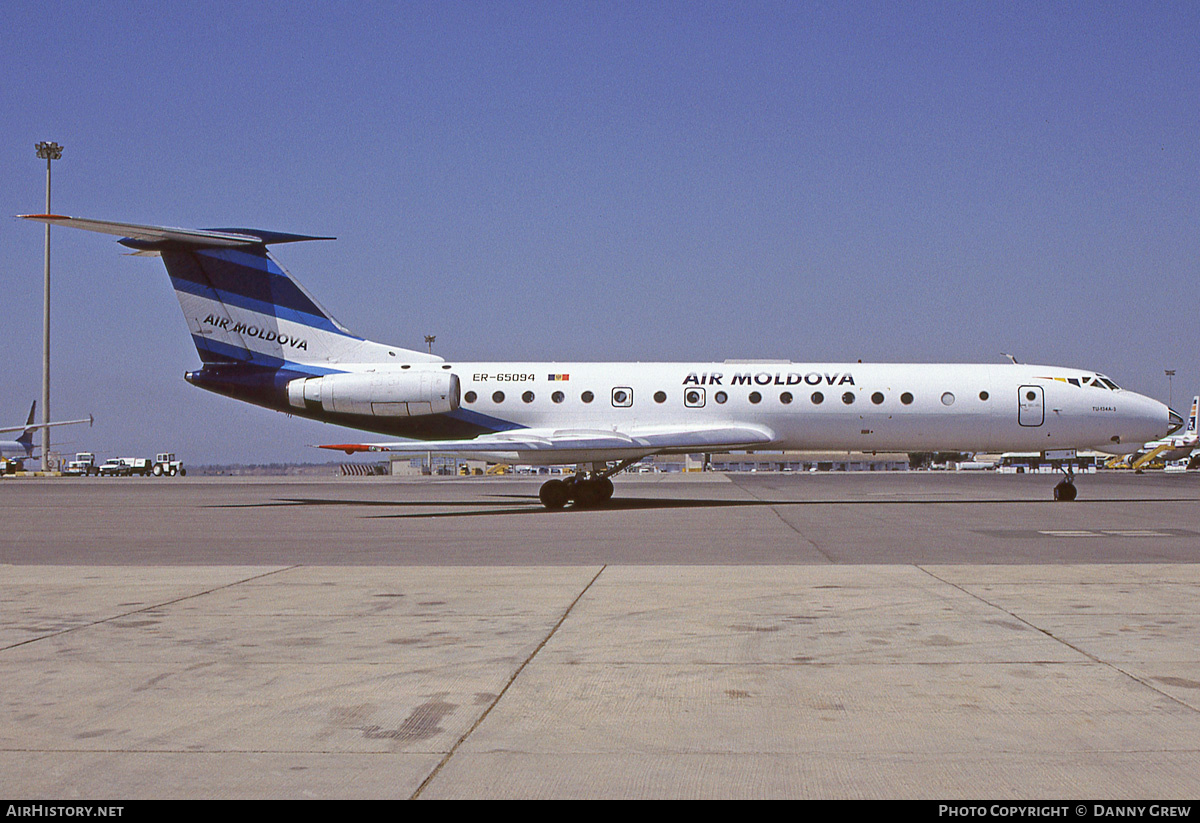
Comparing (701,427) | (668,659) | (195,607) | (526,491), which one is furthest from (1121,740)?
(526,491)

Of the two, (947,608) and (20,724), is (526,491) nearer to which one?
(947,608)

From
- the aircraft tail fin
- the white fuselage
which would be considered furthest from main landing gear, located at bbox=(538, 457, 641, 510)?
the aircraft tail fin

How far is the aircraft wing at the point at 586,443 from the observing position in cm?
2167

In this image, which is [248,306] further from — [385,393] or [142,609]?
[142,609]

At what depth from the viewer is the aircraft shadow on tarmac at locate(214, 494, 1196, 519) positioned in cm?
2203

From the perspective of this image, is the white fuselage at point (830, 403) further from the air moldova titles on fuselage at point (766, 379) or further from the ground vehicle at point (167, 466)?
the ground vehicle at point (167, 466)

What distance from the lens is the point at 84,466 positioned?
275 ft

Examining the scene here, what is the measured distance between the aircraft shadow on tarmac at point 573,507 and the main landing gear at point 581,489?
193 millimetres

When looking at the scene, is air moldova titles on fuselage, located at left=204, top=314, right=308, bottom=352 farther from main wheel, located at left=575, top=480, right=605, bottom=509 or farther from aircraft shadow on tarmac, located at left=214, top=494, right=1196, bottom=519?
main wheel, located at left=575, top=480, right=605, bottom=509

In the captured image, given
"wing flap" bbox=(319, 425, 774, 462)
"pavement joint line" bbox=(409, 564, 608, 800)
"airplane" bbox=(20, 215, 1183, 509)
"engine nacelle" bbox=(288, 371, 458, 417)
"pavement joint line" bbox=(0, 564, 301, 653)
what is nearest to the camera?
"pavement joint line" bbox=(409, 564, 608, 800)

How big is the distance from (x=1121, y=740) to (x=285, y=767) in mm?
3424

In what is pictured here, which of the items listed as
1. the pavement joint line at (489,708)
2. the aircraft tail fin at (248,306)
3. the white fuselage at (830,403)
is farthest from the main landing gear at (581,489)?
the pavement joint line at (489,708)

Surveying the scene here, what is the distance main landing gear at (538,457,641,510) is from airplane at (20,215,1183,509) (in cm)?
5

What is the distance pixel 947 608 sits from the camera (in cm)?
788
